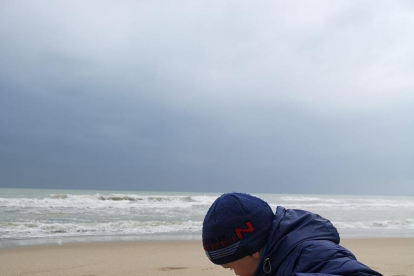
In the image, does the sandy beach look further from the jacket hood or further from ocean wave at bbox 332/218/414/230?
ocean wave at bbox 332/218/414/230

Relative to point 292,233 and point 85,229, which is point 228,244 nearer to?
point 292,233

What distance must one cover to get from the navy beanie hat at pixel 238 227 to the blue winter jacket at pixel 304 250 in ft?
0.14

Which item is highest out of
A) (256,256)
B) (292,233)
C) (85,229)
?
(292,233)

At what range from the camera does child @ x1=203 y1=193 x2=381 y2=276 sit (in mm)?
1271

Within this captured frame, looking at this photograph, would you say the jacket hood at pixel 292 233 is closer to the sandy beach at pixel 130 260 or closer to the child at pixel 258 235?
the child at pixel 258 235

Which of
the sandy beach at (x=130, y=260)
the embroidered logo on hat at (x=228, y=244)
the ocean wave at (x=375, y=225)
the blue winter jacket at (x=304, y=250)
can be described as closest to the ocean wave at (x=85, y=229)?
the sandy beach at (x=130, y=260)

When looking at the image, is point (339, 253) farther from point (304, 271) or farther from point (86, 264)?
point (86, 264)

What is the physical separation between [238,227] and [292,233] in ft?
0.67

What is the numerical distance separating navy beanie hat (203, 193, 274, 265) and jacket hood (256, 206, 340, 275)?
0.04m

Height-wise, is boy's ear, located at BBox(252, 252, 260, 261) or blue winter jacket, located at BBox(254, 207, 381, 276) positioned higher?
blue winter jacket, located at BBox(254, 207, 381, 276)

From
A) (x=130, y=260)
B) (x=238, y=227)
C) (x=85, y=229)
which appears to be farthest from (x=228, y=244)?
(x=85, y=229)

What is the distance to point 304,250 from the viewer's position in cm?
122

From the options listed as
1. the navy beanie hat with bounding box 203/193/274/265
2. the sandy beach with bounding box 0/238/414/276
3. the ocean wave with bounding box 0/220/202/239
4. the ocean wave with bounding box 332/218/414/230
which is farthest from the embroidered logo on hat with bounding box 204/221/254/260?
the ocean wave with bounding box 332/218/414/230

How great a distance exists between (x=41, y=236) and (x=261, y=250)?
373 inches
